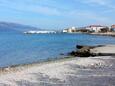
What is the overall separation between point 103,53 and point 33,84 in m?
23.7

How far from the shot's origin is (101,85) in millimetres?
14656

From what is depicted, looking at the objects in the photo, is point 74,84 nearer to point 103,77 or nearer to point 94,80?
point 94,80

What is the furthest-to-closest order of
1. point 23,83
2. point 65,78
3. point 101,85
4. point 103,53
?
point 103,53 → point 65,78 → point 23,83 → point 101,85

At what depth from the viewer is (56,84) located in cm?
1505

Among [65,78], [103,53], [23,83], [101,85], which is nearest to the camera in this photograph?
[101,85]

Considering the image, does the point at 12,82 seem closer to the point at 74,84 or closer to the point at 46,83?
the point at 46,83

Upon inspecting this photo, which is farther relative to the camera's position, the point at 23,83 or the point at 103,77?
the point at 103,77

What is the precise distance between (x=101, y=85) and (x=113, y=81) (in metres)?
1.13

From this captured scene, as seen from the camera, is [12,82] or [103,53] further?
[103,53]

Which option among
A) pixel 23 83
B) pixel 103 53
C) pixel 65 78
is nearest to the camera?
pixel 23 83

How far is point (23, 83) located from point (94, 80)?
330cm

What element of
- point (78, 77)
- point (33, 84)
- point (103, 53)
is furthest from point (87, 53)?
point (33, 84)

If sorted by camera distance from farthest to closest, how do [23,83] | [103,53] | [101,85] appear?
[103,53], [23,83], [101,85]

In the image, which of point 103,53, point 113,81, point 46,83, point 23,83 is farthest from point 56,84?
point 103,53
